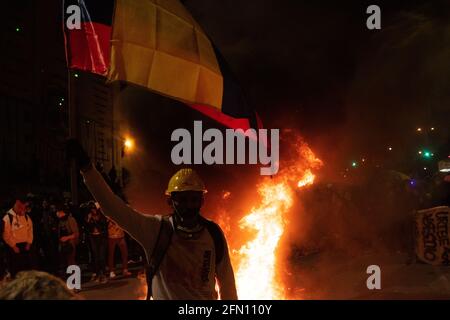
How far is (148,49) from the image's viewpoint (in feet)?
13.0

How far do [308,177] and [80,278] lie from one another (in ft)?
22.1

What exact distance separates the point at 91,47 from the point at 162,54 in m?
0.68

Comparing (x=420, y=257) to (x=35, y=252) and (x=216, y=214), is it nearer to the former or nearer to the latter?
(x=216, y=214)

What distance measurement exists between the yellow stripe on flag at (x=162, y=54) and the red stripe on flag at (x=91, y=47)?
0.22 meters

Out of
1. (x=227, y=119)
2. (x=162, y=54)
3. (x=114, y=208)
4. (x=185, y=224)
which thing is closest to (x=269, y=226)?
(x=227, y=119)

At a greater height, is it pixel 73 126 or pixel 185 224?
pixel 73 126

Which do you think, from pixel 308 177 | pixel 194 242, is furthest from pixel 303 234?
pixel 194 242

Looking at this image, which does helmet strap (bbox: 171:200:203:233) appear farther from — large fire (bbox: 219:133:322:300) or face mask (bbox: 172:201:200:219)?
large fire (bbox: 219:133:322:300)

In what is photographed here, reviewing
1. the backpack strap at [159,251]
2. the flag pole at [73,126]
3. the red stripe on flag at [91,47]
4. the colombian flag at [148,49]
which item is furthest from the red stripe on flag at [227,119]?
the backpack strap at [159,251]

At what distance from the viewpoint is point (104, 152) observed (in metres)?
21.7

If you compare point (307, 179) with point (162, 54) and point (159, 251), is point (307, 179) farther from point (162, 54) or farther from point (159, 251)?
point (159, 251)

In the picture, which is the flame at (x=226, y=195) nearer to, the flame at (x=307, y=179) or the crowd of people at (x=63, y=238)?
the flame at (x=307, y=179)

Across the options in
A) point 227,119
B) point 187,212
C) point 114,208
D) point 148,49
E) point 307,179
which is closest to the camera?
point 114,208
